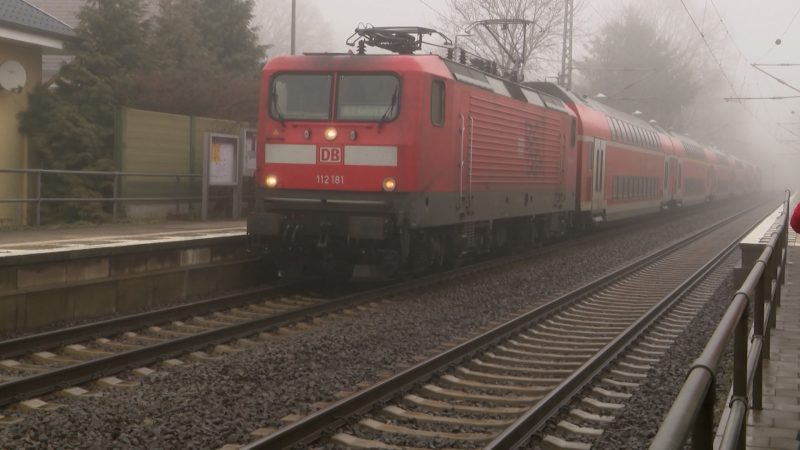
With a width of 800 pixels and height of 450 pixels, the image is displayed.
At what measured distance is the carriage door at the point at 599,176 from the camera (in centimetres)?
2228

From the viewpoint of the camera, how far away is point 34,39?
17.1m

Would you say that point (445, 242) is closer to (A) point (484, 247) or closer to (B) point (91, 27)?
(A) point (484, 247)

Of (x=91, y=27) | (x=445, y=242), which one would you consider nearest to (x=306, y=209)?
(x=445, y=242)

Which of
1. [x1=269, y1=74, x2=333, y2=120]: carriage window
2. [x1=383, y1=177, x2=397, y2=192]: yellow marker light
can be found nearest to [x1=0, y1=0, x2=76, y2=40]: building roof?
[x1=269, y1=74, x2=333, y2=120]: carriage window

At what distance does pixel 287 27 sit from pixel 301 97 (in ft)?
234

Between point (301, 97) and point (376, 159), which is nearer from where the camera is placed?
point (376, 159)

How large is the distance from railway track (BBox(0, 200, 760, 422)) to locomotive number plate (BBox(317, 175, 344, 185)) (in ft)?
4.85

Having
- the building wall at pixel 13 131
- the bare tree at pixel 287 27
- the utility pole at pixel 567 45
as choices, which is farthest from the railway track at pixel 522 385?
the bare tree at pixel 287 27

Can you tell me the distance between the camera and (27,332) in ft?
31.6

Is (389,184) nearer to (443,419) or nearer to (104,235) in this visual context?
(104,235)

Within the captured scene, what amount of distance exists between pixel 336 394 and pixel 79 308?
15.1 ft

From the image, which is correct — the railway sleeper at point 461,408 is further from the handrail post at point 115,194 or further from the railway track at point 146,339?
the handrail post at point 115,194

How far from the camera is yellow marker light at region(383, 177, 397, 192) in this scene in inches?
468

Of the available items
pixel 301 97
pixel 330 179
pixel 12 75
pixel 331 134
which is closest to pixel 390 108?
pixel 331 134
